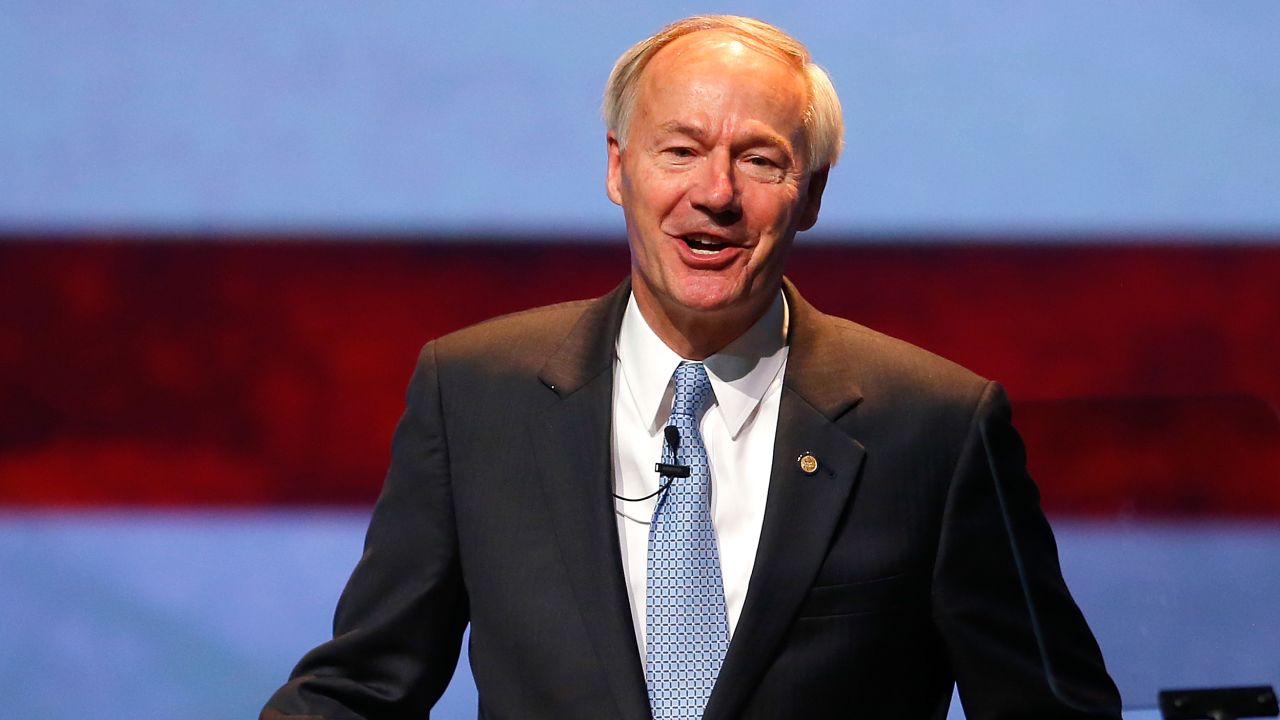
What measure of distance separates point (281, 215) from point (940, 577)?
120 cm

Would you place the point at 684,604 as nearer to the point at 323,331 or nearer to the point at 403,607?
the point at 403,607

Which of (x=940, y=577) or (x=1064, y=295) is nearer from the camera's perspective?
(x=940, y=577)

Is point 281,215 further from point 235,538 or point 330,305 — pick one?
point 235,538

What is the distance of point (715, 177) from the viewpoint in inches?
57.6

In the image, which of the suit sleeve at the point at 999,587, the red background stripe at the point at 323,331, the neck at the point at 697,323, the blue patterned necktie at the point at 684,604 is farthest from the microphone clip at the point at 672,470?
the red background stripe at the point at 323,331

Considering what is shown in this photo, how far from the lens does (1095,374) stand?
2.29 meters

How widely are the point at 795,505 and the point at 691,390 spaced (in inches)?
6.0

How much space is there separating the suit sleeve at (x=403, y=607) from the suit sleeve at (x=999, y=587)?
46cm

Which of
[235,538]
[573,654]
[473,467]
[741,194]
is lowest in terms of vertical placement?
[235,538]

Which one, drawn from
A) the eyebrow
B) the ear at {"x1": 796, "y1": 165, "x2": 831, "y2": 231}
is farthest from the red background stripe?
the eyebrow

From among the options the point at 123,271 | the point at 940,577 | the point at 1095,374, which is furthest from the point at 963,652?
the point at 123,271

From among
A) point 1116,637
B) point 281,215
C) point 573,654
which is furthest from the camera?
point 281,215

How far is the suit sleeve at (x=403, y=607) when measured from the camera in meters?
1.45

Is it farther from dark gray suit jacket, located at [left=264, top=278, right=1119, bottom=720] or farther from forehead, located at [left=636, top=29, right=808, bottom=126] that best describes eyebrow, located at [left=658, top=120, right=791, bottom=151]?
dark gray suit jacket, located at [left=264, top=278, right=1119, bottom=720]
